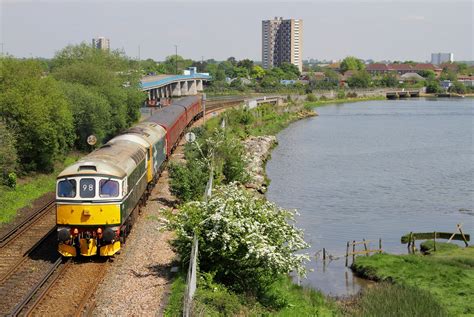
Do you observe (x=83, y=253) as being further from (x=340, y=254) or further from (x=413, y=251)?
(x=413, y=251)

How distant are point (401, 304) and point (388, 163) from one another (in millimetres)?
40363

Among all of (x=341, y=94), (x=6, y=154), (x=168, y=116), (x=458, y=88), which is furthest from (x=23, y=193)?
(x=458, y=88)

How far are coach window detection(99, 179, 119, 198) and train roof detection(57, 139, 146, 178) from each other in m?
0.23

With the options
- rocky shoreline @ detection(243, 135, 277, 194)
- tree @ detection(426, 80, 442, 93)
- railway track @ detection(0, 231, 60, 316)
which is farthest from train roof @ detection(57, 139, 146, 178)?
tree @ detection(426, 80, 442, 93)

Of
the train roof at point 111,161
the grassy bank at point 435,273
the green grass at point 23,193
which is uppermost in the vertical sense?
the train roof at point 111,161

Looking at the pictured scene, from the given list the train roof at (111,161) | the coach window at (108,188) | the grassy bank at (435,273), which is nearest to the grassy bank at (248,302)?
the grassy bank at (435,273)

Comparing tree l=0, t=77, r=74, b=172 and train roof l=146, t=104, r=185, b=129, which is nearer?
tree l=0, t=77, r=74, b=172

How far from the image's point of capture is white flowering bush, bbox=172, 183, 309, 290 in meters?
18.4

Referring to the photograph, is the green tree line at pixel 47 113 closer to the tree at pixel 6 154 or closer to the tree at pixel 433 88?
the tree at pixel 6 154

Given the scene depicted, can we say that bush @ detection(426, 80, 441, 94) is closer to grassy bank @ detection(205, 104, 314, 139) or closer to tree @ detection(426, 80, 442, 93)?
tree @ detection(426, 80, 442, 93)

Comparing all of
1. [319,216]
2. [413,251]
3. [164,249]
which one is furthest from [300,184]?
[164,249]

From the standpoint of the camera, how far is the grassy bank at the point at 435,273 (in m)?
23.2

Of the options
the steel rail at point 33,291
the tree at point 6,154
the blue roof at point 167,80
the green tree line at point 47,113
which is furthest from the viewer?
the blue roof at point 167,80

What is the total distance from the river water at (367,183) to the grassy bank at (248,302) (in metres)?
4.64
